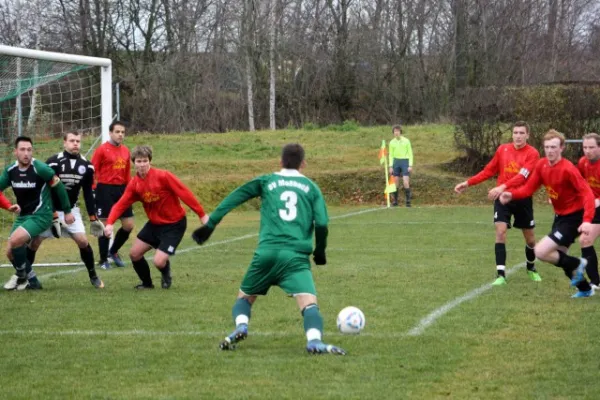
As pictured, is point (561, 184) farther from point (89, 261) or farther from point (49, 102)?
point (49, 102)

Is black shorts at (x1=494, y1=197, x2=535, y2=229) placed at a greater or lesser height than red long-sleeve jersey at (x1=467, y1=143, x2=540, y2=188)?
lesser

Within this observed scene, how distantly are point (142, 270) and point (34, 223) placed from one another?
1.31m

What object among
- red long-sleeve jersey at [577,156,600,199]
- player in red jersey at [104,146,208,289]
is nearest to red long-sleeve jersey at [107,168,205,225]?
player in red jersey at [104,146,208,289]

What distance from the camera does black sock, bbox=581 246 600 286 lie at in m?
11.0

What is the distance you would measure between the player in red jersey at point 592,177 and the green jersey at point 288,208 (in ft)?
14.0

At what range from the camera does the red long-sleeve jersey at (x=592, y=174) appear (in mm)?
11008

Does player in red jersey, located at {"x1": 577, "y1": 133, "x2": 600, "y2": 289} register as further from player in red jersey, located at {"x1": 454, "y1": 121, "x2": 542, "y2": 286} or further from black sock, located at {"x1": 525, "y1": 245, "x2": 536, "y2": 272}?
black sock, located at {"x1": 525, "y1": 245, "x2": 536, "y2": 272}

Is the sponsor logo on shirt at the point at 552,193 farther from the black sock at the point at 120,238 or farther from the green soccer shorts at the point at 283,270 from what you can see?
the black sock at the point at 120,238

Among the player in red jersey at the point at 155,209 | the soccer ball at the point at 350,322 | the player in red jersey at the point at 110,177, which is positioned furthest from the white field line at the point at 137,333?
the player in red jersey at the point at 110,177

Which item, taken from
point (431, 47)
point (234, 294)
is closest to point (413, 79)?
point (431, 47)

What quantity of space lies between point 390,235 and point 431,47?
25.3 metres

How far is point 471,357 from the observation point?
7512 millimetres

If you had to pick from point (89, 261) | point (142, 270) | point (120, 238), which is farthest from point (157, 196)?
point (120, 238)

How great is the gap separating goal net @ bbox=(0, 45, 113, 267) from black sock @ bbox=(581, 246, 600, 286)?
706 cm
